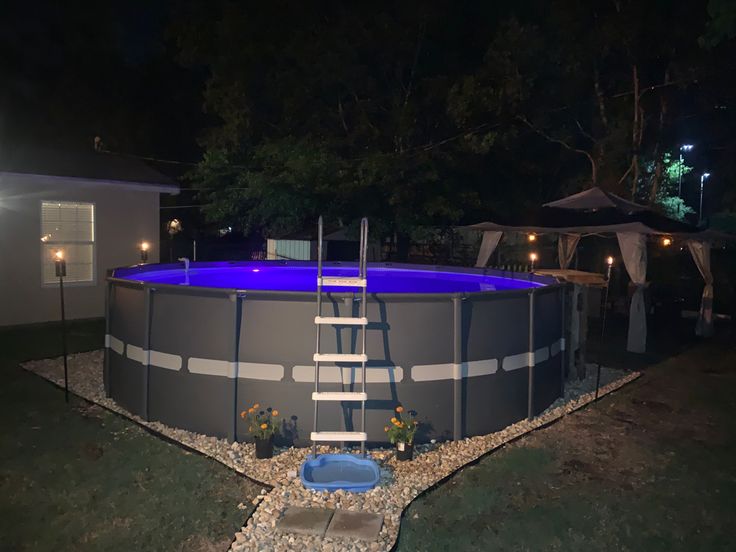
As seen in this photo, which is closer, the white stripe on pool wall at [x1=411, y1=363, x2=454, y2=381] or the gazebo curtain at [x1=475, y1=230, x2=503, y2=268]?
the white stripe on pool wall at [x1=411, y1=363, x2=454, y2=381]

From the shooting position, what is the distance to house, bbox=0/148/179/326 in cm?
1195

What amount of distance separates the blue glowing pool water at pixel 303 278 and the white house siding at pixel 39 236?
13.2 feet

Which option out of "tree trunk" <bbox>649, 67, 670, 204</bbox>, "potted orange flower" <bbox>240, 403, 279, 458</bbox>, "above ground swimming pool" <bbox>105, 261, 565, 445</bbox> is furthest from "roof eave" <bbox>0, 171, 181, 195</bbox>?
"tree trunk" <bbox>649, 67, 670, 204</bbox>

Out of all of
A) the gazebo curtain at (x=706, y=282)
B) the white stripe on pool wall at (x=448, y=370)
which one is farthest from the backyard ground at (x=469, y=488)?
the gazebo curtain at (x=706, y=282)

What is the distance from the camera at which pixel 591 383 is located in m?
8.34

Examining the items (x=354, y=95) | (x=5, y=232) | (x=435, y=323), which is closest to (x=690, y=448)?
(x=435, y=323)

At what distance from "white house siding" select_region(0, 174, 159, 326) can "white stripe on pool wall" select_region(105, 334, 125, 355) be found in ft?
21.0

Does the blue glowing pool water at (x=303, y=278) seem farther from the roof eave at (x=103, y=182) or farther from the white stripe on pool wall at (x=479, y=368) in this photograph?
the roof eave at (x=103, y=182)

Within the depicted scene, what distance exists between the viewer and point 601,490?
491cm

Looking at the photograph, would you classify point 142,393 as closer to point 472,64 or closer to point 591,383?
point 591,383

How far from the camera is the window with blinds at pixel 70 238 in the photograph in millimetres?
12602

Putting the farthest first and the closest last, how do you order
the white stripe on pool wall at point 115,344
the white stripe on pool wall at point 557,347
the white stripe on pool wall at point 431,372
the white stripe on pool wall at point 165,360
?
the white stripe on pool wall at point 557,347 → the white stripe on pool wall at point 115,344 → the white stripe on pool wall at point 165,360 → the white stripe on pool wall at point 431,372

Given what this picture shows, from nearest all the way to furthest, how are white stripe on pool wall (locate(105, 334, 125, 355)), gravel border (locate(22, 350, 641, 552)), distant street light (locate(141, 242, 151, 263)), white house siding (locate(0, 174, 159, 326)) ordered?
gravel border (locate(22, 350, 641, 552)) < white stripe on pool wall (locate(105, 334, 125, 355)) < white house siding (locate(0, 174, 159, 326)) < distant street light (locate(141, 242, 151, 263))

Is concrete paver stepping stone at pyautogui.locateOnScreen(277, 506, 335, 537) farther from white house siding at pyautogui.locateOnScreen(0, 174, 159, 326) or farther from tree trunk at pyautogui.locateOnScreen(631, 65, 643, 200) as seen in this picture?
tree trunk at pyautogui.locateOnScreen(631, 65, 643, 200)
